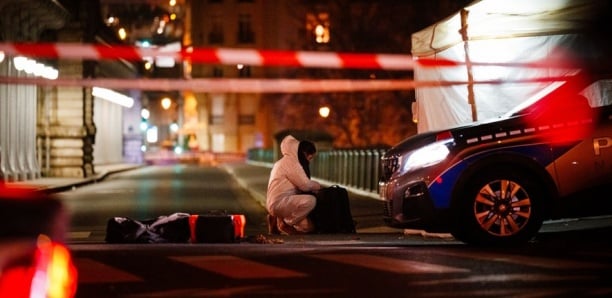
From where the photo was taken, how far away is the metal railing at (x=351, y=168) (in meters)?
23.7

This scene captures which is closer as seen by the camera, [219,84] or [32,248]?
[32,248]

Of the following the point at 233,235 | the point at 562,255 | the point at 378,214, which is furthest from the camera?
the point at 378,214

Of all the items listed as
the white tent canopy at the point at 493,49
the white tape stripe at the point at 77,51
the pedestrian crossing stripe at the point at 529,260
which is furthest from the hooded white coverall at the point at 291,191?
the white tape stripe at the point at 77,51

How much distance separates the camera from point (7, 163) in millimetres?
30688

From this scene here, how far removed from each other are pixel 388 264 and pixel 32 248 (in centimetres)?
540

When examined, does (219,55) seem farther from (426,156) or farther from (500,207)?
(500,207)

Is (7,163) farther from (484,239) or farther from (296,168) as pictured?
(484,239)

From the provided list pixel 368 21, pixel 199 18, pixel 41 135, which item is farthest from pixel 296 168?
pixel 199 18

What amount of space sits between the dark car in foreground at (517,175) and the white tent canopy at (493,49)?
1.64 m

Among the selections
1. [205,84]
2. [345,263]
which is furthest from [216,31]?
[345,263]

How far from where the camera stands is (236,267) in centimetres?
895

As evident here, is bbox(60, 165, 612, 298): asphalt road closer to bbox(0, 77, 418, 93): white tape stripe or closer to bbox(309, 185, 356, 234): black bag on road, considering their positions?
bbox(309, 185, 356, 234): black bag on road

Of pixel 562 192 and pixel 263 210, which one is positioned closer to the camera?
pixel 562 192

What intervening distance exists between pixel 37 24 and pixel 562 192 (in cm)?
2671
